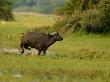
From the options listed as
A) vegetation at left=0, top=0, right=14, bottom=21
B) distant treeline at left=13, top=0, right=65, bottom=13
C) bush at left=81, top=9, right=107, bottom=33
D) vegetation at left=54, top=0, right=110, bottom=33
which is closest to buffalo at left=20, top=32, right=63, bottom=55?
bush at left=81, top=9, right=107, bottom=33

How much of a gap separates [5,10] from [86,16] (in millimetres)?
29661

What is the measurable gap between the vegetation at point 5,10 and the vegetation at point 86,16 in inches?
903

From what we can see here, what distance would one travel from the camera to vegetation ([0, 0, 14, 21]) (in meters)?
62.7

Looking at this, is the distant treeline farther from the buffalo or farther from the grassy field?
the grassy field

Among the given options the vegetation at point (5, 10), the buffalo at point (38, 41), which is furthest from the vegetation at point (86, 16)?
the vegetation at point (5, 10)

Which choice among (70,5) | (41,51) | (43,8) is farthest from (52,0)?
(41,51)

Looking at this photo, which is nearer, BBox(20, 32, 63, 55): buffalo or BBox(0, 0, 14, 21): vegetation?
BBox(20, 32, 63, 55): buffalo

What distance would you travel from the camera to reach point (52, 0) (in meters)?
146

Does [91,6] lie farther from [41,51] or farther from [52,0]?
[52,0]

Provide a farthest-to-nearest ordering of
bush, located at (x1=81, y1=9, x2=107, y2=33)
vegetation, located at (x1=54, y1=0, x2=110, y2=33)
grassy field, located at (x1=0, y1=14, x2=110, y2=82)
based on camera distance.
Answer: vegetation, located at (x1=54, y1=0, x2=110, y2=33) < bush, located at (x1=81, y1=9, x2=107, y2=33) < grassy field, located at (x1=0, y1=14, x2=110, y2=82)

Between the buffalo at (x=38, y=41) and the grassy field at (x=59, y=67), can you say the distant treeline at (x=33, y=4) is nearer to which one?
the buffalo at (x=38, y=41)

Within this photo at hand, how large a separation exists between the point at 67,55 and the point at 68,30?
14.5 meters

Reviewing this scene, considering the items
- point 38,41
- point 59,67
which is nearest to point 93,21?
point 38,41

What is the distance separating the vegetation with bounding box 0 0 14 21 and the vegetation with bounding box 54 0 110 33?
22.9 meters
